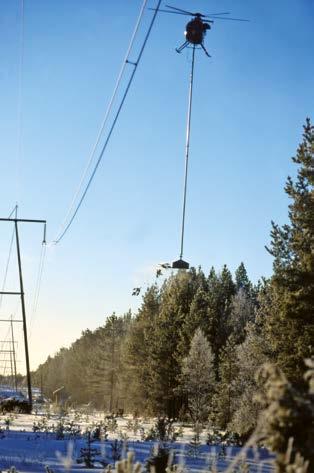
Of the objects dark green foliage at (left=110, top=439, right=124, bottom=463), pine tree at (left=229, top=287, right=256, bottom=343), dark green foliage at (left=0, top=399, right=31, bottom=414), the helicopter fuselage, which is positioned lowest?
dark green foliage at (left=0, top=399, right=31, bottom=414)

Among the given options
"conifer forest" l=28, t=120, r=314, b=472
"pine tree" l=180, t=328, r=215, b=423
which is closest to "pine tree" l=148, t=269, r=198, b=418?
"conifer forest" l=28, t=120, r=314, b=472

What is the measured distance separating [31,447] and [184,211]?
964cm

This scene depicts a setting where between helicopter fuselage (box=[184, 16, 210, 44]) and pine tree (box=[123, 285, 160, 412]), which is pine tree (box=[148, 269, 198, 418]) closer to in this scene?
pine tree (box=[123, 285, 160, 412])

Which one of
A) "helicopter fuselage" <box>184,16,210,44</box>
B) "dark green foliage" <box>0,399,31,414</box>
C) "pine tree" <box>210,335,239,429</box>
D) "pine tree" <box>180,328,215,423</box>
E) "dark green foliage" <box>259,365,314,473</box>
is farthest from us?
"pine tree" <box>180,328,215,423</box>

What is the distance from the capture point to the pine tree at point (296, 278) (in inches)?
872

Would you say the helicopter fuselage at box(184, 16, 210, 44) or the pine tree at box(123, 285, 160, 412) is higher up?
Result: the helicopter fuselage at box(184, 16, 210, 44)

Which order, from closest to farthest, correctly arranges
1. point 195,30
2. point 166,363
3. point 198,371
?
point 195,30, point 198,371, point 166,363

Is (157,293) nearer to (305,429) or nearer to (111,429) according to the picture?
(111,429)

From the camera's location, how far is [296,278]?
23.2 metres

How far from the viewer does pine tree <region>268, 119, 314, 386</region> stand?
2214 centimetres

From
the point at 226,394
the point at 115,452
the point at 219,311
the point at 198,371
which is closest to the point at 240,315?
the point at 219,311

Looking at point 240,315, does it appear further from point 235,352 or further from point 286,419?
point 286,419

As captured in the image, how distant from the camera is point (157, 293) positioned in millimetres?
71375

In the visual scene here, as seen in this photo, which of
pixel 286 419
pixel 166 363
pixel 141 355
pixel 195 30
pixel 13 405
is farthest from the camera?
pixel 141 355
